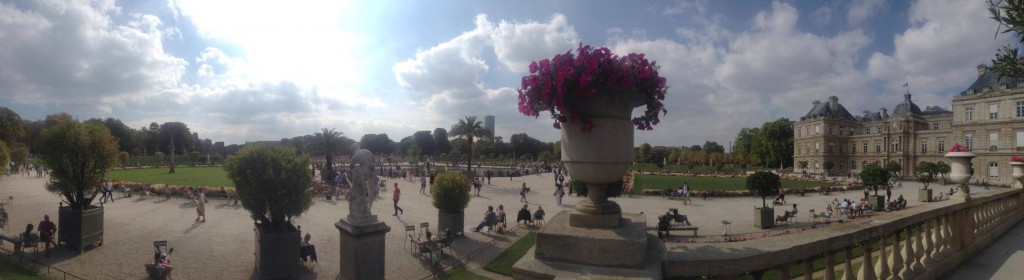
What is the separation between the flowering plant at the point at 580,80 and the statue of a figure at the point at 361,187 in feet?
25.1

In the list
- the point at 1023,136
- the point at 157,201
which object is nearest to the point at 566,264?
the point at 157,201

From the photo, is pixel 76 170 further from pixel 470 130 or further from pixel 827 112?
pixel 827 112

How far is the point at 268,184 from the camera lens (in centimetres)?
1255

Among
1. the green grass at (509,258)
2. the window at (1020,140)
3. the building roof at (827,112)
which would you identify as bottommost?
the green grass at (509,258)

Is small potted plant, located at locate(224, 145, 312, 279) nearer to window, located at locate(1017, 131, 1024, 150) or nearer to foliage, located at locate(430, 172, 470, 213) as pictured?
foliage, located at locate(430, 172, 470, 213)

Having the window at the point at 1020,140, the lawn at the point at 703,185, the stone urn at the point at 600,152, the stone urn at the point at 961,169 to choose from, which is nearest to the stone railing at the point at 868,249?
the stone urn at the point at 961,169

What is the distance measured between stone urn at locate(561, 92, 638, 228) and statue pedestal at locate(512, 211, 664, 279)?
0.62 feet

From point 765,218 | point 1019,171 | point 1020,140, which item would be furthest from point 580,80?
point 1020,140

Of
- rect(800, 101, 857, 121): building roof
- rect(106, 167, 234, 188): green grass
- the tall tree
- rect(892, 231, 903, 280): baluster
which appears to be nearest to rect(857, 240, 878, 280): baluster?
rect(892, 231, 903, 280): baluster

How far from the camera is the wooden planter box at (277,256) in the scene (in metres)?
11.5

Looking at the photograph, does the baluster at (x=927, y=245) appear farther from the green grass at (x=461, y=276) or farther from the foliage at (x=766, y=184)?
the foliage at (x=766, y=184)

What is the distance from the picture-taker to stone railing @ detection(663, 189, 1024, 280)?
2840 millimetres

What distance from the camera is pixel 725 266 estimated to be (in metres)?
2.78

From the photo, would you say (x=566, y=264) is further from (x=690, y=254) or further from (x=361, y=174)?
(x=361, y=174)
